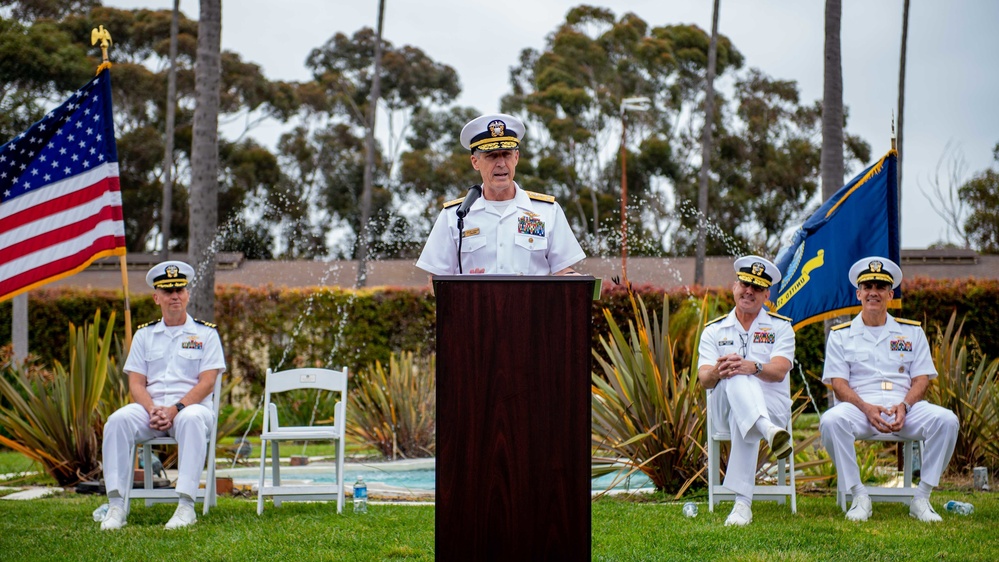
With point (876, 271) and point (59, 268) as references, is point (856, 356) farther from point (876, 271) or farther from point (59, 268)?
point (59, 268)

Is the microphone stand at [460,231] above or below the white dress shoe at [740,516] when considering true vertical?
above

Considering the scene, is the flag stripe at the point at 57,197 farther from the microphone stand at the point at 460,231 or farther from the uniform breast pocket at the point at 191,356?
the microphone stand at the point at 460,231

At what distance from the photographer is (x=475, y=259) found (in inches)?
186

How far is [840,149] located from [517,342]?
7.27 meters

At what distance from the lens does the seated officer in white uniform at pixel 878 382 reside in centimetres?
621

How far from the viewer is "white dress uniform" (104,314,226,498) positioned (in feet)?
21.0

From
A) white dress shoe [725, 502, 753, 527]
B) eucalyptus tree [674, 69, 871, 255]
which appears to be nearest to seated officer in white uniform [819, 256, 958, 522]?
white dress shoe [725, 502, 753, 527]

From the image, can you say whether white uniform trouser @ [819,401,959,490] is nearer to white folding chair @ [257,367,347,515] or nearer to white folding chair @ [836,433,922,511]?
white folding chair @ [836,433,922,511]

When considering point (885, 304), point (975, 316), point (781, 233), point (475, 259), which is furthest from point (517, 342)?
point (781, 233)

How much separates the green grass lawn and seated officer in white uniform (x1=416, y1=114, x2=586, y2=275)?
149 cm

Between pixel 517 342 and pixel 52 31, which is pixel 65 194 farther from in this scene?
pixel 52 31

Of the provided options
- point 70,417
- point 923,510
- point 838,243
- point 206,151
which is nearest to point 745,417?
point 923,510

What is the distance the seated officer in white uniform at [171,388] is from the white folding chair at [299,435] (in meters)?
0.39

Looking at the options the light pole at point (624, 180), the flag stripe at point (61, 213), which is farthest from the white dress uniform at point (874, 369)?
the flag stripe at point (61, 213)
